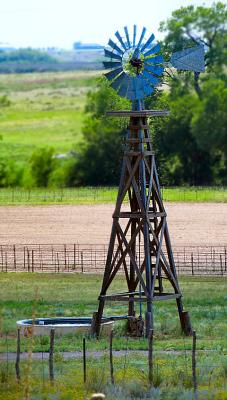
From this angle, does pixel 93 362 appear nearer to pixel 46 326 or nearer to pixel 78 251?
pixel 46 326

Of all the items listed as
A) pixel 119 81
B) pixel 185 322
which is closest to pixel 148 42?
pixel 119 81

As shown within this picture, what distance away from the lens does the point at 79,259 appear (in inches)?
2430

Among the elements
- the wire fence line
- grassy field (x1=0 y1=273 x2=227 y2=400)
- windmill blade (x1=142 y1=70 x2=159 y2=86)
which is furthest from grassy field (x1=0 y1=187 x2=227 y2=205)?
windmill blade (x1=142 y1=70 x2=159 y2=86)

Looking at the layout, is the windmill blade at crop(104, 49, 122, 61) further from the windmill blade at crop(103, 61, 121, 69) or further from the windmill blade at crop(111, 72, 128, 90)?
the windmill blade at crop(111, 72, 128, 90)

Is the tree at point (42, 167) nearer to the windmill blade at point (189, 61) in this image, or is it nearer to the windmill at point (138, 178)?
the windmill blade at point (189, 61)

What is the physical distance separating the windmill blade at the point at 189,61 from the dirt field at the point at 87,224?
28319 millimetres

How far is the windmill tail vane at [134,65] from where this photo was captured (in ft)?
121

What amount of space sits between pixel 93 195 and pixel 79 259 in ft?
94.4

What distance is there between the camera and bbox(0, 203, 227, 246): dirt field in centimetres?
6906

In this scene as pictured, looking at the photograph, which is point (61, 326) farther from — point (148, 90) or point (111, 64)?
point (111, 64)

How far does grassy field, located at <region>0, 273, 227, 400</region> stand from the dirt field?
14.7 m

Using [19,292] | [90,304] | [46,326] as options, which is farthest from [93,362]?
[19,292]

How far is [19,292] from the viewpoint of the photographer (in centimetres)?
4834

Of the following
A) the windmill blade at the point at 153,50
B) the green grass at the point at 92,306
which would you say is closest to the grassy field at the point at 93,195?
the green grass at the point at 92,306
